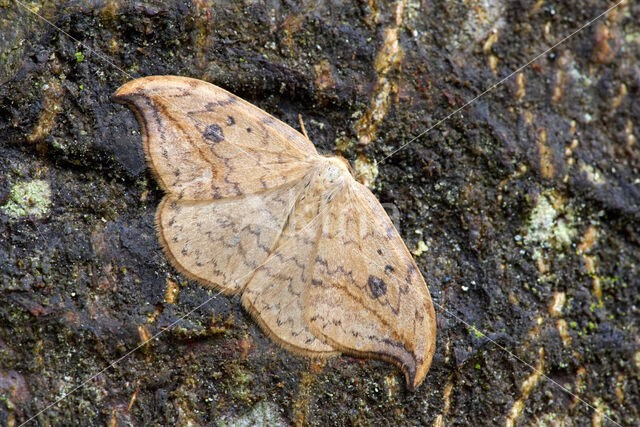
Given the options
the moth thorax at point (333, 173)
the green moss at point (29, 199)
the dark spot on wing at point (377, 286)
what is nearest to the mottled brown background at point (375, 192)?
the green moss at point (29, 199)

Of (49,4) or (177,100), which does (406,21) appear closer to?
(177,100)

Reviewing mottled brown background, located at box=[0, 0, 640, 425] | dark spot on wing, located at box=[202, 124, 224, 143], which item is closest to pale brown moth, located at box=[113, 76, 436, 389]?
dark spot on wing, located at box=[202, 124, 224, 143]

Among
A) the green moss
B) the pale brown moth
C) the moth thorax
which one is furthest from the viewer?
the moth thorax

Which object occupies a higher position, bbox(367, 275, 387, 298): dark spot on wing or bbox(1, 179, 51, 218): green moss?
bbox(1, 179, 51, 218): green moss

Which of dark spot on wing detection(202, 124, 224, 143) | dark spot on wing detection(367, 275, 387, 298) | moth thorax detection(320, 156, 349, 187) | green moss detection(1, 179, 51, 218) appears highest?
dark spot on wing detection(202, 124, 224, 143)

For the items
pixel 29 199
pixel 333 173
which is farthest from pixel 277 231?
pixel 29 199

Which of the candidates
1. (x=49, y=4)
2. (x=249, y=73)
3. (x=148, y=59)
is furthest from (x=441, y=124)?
(x=49, y=4)

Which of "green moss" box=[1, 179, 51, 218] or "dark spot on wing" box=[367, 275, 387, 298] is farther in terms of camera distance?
"dark spot on wing" box=[367, 275, 387, 298]

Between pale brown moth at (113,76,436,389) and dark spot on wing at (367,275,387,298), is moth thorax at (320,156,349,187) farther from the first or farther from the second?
dark spot on wing at (367,275,387,298)
